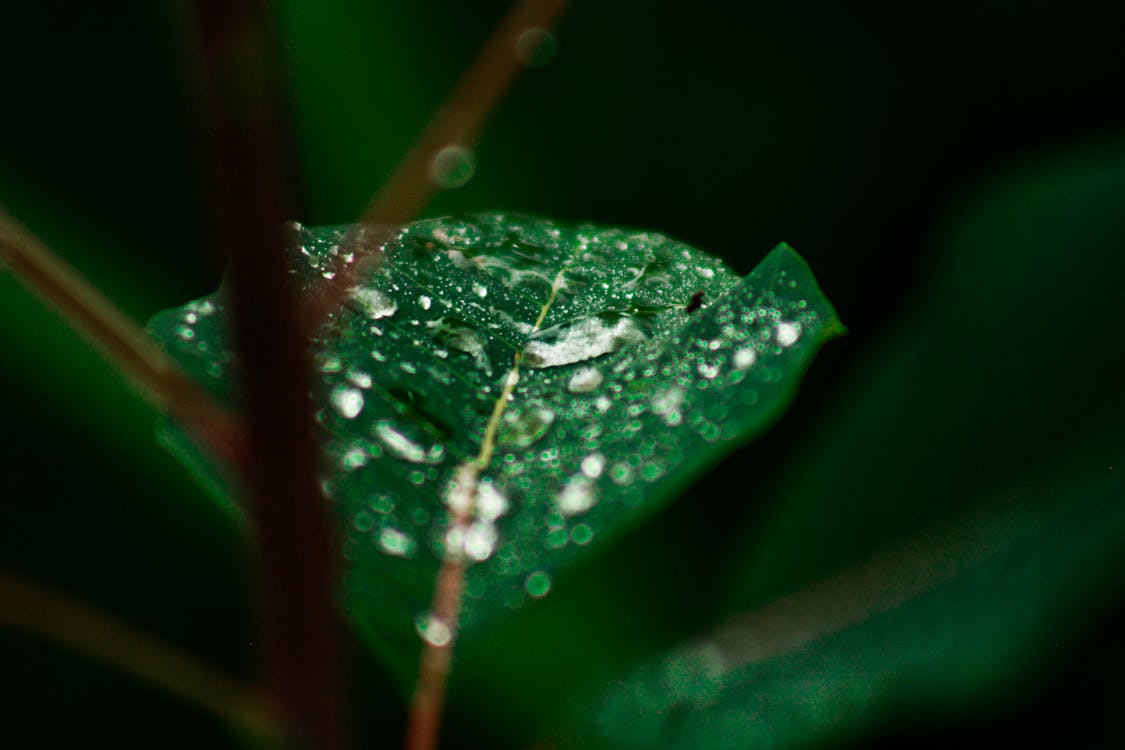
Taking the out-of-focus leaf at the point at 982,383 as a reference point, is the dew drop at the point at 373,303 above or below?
below

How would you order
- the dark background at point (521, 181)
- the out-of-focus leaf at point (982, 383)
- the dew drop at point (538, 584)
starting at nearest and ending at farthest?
the dew drop at point (538, 584)
the out-of-focus leaf at point (982, 383)
the dark background at point (521, 181)

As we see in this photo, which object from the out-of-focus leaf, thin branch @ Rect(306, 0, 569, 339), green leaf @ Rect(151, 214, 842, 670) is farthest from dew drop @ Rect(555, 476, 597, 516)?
the out-of-focus leaf

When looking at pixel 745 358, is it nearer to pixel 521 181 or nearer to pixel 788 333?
pixel 788 333

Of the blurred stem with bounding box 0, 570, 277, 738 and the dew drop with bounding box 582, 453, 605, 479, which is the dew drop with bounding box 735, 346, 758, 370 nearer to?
the dew drop with bounding box 582, 453, 605, 479

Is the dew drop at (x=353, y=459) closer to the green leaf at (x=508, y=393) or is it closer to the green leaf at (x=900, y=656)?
the green leaf at (x=508, y=393)

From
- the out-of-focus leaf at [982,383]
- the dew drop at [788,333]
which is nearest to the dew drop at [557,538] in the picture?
the dew drop at [788,333]

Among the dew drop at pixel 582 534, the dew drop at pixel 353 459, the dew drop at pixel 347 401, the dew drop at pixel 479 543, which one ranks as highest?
the dew drop at pixel 347 401

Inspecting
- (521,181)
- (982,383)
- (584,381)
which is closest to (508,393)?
(584,381)
